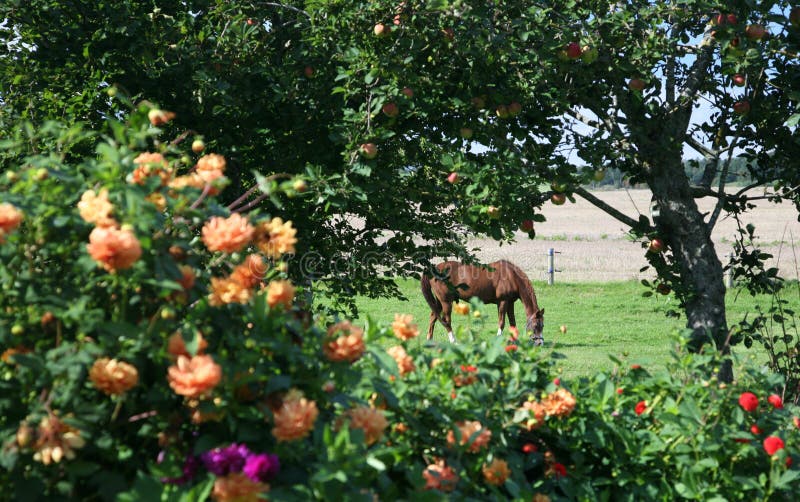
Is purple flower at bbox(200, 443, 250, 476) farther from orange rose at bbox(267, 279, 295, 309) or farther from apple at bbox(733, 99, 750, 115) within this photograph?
apple at bbox(733, 99, 750, 115)

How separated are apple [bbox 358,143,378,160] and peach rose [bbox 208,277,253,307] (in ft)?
8.16

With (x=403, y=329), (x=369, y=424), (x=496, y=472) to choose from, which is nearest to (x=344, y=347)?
(x=369, y=424)

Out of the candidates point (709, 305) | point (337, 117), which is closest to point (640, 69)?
point (709, 305)

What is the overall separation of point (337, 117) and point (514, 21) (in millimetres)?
1223

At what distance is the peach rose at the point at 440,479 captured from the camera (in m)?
2.04

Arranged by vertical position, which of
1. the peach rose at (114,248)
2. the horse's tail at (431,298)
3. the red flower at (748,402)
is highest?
the peach rose at (114,248)

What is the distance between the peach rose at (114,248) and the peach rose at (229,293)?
0.27m

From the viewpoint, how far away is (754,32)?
4.43 meters

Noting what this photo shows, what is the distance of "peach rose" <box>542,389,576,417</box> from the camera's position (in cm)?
254

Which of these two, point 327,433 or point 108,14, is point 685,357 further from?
point 108,14

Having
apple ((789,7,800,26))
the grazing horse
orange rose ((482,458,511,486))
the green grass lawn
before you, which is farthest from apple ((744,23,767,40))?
the grazing horse

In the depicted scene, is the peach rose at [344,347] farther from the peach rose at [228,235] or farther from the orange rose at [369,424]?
the peach rose at [228,235]

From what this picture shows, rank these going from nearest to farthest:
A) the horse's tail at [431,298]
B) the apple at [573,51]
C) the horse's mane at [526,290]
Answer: the apple at [573,51], the horse's mane at [526,290], the horse's tail at [431,298]

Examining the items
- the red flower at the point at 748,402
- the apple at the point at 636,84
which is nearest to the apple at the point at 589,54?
the apple at the point at 636,84
